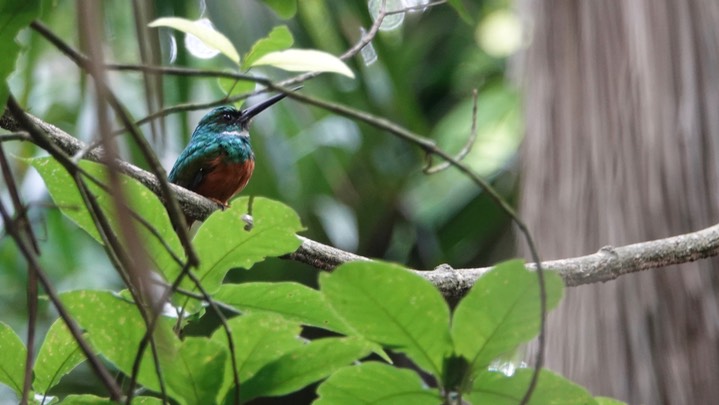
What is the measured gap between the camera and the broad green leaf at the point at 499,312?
63cm

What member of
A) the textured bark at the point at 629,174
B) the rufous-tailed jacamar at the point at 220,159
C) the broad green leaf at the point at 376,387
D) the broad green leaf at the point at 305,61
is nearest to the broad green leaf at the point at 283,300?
the broad green leaf at the point at 376,387

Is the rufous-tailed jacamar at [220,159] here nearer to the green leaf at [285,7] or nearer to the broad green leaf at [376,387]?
the green leaf at [285,7]

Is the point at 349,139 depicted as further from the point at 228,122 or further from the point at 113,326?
the point at 113,326

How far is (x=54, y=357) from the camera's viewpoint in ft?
2.67

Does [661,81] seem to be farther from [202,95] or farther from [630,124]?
[202,95]

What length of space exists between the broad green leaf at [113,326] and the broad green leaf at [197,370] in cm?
4

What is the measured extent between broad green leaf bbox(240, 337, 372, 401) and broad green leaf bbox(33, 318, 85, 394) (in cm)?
19

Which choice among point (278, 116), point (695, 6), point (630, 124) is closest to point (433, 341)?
point (630, 124)

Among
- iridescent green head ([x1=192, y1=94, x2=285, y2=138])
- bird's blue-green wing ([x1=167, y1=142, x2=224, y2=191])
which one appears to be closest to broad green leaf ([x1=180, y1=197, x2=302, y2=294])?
bird's blue-green wing ([x1=167, y1=142, x2=224, y2=191])

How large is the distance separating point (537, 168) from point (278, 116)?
179 cm

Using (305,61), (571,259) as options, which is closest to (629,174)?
(571,259)

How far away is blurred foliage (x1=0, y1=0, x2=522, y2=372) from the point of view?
3.36m

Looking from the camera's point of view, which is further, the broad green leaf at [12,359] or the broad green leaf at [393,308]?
the broad green leaf at [12,359]

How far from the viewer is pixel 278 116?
3947 millimetres
